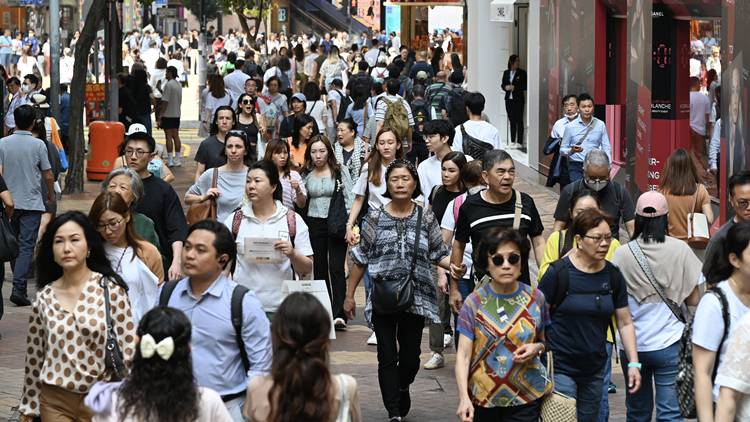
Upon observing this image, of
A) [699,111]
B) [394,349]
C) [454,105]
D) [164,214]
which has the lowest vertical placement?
[394,349]

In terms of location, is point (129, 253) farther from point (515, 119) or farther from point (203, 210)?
point (515, 119)

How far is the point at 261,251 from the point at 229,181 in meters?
2.25

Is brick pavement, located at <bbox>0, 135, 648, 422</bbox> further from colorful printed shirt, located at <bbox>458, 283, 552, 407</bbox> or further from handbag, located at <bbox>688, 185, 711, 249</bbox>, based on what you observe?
colorful printed shirt, located at <bbox>458, 283, 552, 407</bbox>

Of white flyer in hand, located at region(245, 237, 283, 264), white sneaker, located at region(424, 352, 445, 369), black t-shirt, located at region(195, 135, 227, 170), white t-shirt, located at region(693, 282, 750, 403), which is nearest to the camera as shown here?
white t-shirt, located at region(693, 282, 750, 403)

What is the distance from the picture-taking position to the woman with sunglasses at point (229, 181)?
326 inches

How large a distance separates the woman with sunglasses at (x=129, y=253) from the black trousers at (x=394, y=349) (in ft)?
5.30

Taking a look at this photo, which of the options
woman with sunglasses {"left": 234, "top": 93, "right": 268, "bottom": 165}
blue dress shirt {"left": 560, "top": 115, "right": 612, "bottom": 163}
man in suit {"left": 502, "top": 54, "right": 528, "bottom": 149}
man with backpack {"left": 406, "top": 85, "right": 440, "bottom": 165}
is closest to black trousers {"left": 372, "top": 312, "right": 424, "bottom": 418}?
blue dress shirt {"left": 560, "top": 115, "right": 612, "bottom": 163}

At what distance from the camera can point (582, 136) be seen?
42.1 feet

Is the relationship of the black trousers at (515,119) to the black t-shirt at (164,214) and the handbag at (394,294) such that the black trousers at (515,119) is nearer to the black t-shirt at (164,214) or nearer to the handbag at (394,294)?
the black t-shirt at (164,214)

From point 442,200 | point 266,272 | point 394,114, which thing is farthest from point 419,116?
point 266,272

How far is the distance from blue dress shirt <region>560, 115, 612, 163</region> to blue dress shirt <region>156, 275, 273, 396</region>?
28.3ft

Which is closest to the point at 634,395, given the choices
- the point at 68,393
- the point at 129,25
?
the point at 68,393

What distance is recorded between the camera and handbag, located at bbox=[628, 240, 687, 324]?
5.84 metres

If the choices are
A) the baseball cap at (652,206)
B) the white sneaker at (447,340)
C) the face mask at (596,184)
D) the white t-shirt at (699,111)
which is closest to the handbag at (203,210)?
the white sneaker at (447,340)
